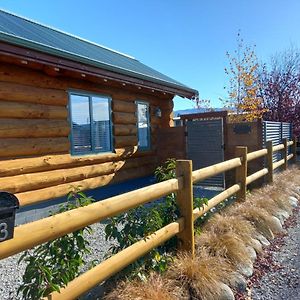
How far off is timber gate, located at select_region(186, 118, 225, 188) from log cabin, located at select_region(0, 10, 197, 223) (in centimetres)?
140

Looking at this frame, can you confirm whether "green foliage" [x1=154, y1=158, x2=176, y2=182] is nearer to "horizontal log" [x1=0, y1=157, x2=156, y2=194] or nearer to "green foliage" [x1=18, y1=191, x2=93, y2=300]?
"green foliage" [x1=18, y1=191, x2=93, y2=300]

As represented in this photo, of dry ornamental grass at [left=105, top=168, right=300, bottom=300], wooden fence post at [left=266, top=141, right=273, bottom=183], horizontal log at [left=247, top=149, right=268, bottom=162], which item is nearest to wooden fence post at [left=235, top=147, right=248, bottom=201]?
dry ornamental grass at [left=105, top=168, right=300, bottom=300]

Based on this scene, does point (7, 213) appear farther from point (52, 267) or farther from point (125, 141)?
point (125, 141)

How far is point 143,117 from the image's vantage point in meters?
9.74

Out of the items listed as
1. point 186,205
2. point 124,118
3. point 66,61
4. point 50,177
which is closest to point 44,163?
point 50,177

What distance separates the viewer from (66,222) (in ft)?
7.45

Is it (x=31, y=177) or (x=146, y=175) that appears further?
(x=146, y=175)

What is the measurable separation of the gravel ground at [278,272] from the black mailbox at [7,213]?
282 cm

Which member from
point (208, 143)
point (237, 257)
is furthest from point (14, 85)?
point (208, 143)

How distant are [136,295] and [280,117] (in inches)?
609

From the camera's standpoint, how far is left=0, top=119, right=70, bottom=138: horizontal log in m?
5.73

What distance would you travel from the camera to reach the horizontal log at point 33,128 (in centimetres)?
573

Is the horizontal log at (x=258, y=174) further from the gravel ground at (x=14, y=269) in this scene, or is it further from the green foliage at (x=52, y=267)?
the green foliage at (x=52, y=267)

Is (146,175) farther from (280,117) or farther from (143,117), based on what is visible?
(280,117)
